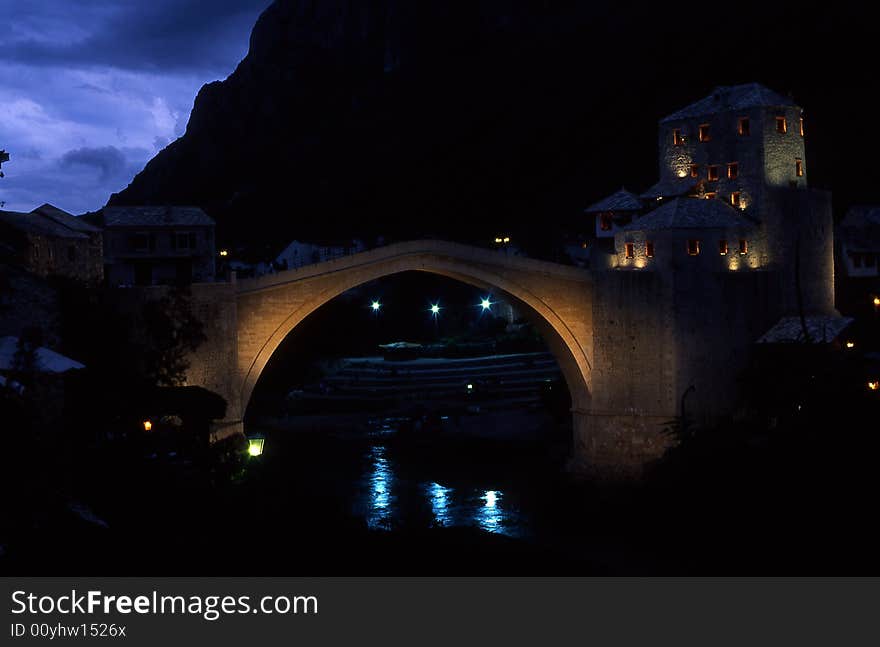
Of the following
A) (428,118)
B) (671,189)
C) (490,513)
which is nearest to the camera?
(490,513)

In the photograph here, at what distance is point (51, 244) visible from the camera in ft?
110

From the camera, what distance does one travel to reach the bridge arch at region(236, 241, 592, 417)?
112 feet

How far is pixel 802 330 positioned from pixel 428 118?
8325cm

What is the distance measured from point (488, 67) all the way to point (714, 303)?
87399 mm

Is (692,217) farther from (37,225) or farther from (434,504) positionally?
(37,225)

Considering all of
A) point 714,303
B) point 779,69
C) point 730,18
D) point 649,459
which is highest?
point 730,18

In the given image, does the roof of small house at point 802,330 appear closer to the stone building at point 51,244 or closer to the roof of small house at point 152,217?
the roof of small house at point 152,217

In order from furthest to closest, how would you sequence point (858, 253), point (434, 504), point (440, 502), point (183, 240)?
point (858, 253) → point (183, 240) → point (440, 502) → point (434, 504)

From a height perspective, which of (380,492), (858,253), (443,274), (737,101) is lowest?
(380,492)

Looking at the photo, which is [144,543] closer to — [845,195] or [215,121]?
[845,195]

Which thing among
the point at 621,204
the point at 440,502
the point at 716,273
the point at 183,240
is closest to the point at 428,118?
the point at 621,204

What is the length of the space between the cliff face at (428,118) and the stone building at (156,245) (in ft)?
153

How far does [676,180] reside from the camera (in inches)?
1679

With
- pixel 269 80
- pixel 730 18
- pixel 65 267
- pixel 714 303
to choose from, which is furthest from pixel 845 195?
pixel 269 80
